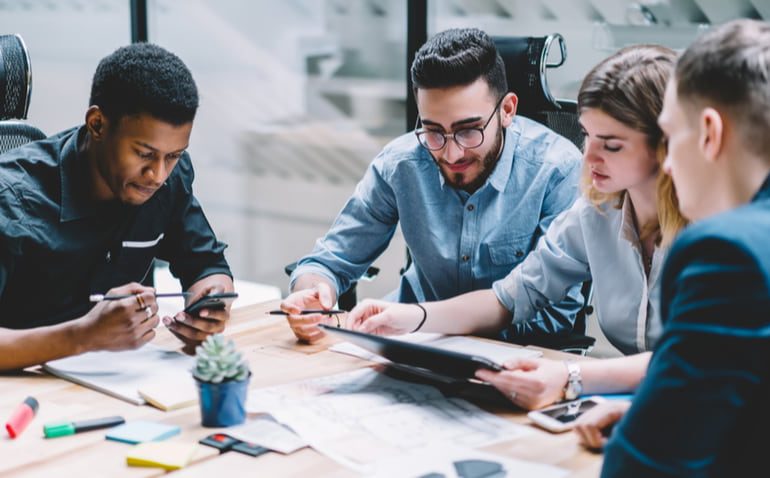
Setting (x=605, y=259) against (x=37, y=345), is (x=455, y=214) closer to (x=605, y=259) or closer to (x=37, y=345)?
(x=605, y=259)

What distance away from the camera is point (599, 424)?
4.09 ft

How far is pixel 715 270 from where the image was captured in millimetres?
843

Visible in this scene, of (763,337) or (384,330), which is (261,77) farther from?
(763,337)

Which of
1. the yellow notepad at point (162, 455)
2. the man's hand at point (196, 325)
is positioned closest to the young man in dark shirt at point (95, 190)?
the man's hand at point (196, 325)

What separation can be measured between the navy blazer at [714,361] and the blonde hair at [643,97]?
27.9 inches

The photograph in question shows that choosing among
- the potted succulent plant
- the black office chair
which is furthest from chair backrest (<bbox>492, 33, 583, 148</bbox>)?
the potted succulent plant

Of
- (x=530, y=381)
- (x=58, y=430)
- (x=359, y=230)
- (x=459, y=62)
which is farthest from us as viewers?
(x=359, y=230)

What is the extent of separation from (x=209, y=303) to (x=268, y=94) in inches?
224

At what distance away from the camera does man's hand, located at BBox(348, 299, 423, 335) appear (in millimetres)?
1750

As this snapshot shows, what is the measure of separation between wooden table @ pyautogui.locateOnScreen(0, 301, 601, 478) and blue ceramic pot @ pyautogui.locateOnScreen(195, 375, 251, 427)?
2 centimetres

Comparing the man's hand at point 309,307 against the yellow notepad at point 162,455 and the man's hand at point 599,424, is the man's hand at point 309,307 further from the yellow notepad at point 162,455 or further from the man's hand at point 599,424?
the man's hand at point 599,424

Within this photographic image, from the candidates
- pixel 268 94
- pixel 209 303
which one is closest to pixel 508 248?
pixel 209 303

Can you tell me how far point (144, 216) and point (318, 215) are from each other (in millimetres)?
5529

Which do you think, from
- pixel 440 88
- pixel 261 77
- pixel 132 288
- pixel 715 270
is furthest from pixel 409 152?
pixel 261 77
